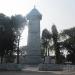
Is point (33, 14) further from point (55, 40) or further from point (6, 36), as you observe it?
point (6, 36)

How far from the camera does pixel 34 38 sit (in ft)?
198

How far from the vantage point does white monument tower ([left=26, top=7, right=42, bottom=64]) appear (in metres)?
60.1

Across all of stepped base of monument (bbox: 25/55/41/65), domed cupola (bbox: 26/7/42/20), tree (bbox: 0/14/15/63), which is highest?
domed cupola (bbox: 26/7/42/20)

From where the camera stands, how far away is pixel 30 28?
6047 centimetres

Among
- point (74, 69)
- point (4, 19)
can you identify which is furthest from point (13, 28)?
point (74, 69)

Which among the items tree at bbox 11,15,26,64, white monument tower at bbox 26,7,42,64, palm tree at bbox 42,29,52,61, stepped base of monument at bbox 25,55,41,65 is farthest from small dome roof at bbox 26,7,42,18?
tree at bbox 11,15,26,64

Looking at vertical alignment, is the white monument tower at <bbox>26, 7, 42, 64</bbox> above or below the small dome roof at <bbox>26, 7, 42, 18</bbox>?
below

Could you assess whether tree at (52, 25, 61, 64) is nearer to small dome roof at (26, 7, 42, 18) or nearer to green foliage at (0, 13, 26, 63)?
small dome roof at (26, 7, 42, 18)

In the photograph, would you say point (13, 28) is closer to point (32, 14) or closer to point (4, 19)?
point (4, 19)

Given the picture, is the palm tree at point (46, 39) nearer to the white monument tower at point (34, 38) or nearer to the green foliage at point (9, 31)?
the white monument tower at point (34, 38)

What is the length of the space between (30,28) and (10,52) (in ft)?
63.2

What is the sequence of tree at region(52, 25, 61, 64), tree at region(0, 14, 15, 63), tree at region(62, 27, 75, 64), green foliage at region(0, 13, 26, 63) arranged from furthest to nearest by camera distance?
tree at region(52, 25, 61, 64) < tree at region(62, 27, 75, 64) < green foliage at region(0, 13, 26, 63) < tree at region(0, 14, 15, 63)

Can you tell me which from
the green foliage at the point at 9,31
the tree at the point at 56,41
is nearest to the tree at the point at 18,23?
the green foliage at the point at 9,31

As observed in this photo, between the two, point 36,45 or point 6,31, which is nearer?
point 6,31
